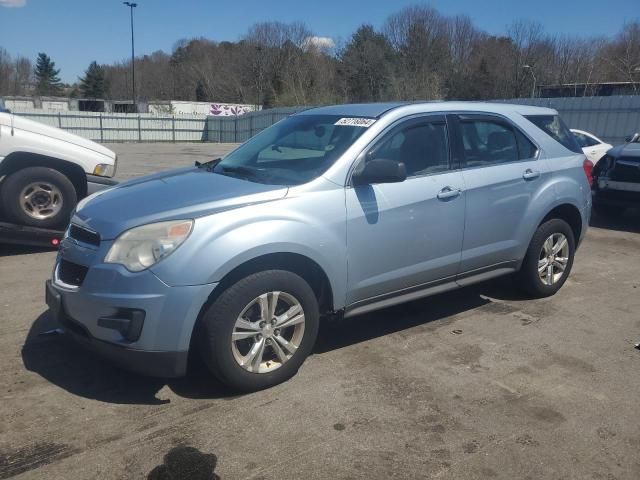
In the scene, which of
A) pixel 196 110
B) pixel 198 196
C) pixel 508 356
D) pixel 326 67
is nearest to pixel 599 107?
pixel 508 356

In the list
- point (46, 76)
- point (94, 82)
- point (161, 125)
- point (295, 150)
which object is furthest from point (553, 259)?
point (46, 76)

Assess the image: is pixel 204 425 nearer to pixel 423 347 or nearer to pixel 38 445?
pixel 38 445

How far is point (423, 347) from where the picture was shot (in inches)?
168

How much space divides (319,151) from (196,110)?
66422mm

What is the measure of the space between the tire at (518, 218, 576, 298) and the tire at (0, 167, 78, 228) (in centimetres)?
501

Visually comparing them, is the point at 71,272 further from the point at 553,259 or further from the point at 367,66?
the point at 367,66

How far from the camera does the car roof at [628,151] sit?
29.3 ft

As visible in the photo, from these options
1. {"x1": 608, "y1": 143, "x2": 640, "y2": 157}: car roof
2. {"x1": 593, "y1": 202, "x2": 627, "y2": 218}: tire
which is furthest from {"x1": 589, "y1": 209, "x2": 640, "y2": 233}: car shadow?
{"x1": 608, "y1": 143, "x2": 640, "y2": 157}: car roof

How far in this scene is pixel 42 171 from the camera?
21.5ft

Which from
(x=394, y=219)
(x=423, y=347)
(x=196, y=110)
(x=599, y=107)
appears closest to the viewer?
(x=394, y=219)

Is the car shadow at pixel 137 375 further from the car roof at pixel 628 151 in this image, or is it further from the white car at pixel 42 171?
the car roof at pixel 628 151

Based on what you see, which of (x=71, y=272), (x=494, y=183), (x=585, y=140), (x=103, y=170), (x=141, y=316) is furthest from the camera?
(x=585, y=140)

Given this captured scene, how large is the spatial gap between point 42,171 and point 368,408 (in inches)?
197

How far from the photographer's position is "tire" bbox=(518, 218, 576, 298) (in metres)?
5.09
